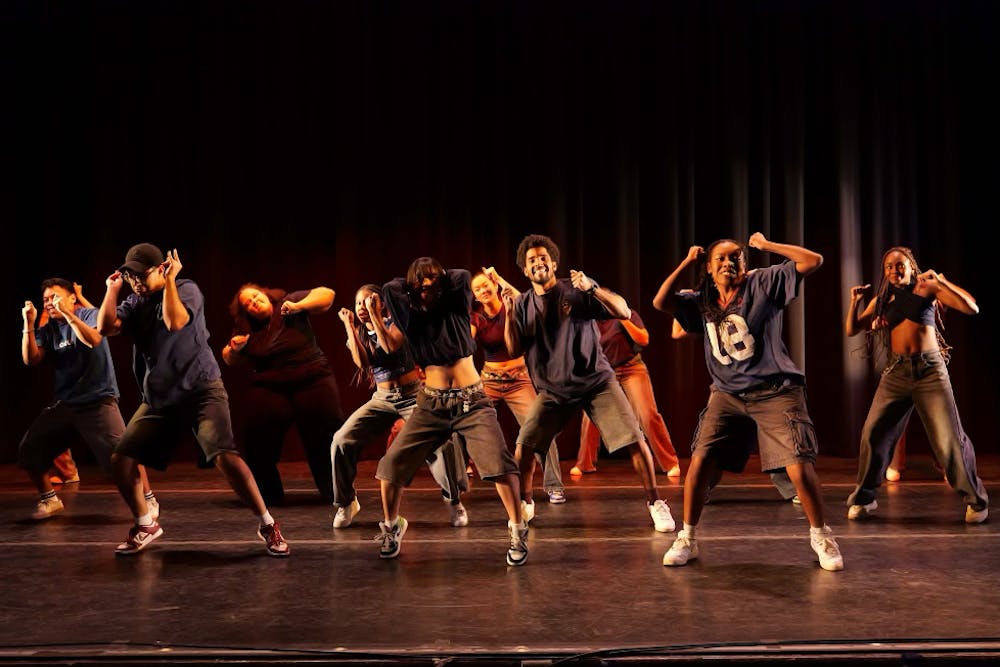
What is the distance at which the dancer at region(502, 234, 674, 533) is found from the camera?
503 centimetres

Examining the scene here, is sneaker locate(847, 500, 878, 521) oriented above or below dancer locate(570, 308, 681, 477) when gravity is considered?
below

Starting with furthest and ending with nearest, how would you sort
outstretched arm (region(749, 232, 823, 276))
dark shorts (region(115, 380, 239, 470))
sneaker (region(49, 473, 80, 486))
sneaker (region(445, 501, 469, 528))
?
1. sneaker (region(49, 473, 80, 486))
2. sneaker (region(445, 501, 469, 528))
3. dark shorts (region(115, 380, 239, 470))
4. outstretched arm (region(749, 232, 823, 276))

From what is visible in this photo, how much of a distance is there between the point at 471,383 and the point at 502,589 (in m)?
0.99

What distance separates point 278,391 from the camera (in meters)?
6.38

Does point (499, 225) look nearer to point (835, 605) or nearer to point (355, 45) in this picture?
point (355, 45)

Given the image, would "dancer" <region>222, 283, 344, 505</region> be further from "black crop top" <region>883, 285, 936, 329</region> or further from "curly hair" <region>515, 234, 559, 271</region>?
"black crop top" <region>883, 285, 936, 329</region>

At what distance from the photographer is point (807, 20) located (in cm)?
844

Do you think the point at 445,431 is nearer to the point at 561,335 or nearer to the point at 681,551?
the point at 561,335

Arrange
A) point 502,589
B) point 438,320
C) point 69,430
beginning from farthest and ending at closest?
point 69,430, point 438,320, point 502,589

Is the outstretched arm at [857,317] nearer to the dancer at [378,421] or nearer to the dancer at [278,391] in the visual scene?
the dancer at [378,421]

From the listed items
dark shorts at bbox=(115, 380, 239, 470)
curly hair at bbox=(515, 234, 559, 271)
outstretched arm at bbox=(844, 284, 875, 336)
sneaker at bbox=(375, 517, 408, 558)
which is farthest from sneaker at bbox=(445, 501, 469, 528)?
outstretched arm at bbox=(844, 284, 875, 336)

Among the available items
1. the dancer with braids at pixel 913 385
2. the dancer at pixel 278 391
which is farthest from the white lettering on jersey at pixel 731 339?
the dancer at pixel 278 391

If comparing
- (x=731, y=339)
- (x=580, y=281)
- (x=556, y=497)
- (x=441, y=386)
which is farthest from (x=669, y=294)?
(x=556, y=497)

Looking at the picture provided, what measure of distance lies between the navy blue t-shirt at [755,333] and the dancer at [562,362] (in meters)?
0.88
